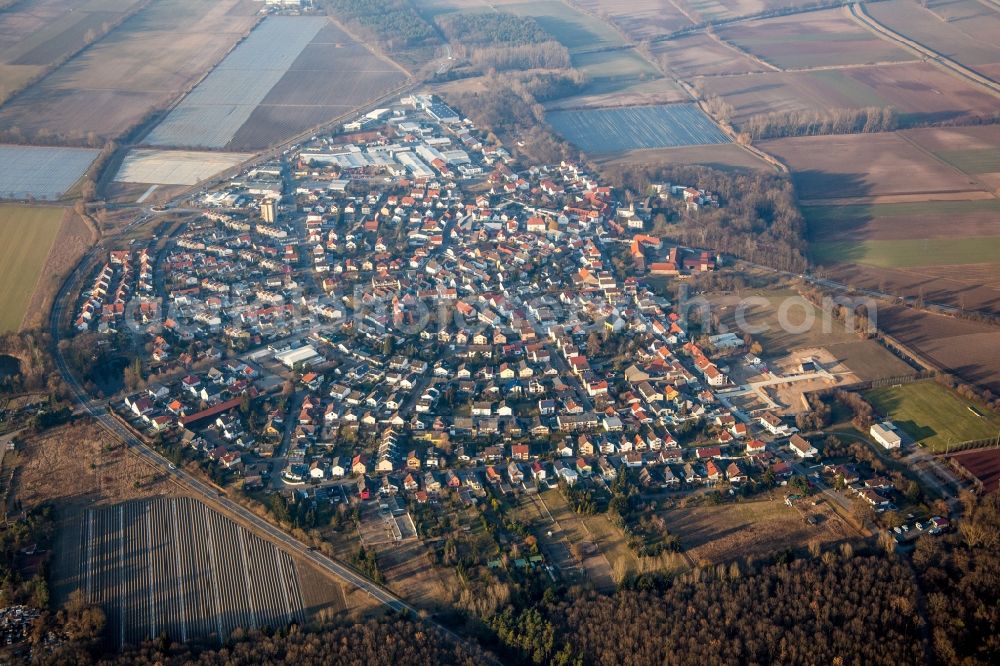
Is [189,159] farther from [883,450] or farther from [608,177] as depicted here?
[883,450]

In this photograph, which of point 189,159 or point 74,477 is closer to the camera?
point 74,477

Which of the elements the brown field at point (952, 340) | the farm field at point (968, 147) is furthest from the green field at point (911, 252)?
the farm field at point (968, 147)

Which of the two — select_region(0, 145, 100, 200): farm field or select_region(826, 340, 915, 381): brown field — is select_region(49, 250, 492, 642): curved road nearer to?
select_region(0, 145, 100, 200): farm field

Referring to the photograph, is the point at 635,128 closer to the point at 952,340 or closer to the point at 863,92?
the point at 863,92

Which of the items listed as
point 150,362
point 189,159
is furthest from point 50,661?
point 189,159

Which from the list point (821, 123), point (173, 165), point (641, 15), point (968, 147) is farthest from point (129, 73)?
point (968, 147)

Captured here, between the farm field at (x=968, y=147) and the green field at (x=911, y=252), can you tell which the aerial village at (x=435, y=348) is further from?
the farm field at (x=968, y=147)

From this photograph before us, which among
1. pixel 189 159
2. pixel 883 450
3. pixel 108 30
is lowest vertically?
pixel 883 450
